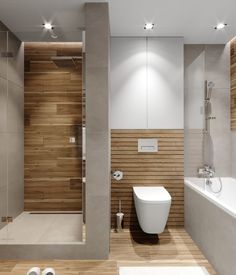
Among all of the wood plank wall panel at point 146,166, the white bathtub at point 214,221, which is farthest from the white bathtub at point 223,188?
the wood plank wall panel at point 146,166

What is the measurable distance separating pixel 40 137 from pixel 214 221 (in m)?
2.09

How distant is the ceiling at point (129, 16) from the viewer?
2408mm

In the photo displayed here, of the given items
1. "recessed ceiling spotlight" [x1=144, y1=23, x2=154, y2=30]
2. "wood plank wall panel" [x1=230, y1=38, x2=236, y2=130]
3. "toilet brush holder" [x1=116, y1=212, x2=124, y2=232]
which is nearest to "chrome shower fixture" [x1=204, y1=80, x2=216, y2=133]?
"wood plank wall panel" [x1=230, y1=38, x2=236, y2=130]

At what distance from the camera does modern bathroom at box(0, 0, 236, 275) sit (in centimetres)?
242

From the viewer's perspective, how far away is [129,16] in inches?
105

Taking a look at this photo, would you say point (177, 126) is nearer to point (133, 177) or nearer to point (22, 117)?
point (133, 177)

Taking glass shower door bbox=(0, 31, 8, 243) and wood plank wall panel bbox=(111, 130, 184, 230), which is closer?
glass shower door bbox=(0, 31, 8, 243)

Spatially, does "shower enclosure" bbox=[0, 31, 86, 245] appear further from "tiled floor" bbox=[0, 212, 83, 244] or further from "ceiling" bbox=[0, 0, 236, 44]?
"ceiling" bbox=[0, 0, 236, 44]

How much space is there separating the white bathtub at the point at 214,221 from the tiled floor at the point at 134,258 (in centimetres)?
13

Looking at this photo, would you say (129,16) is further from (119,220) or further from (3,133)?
(119,220)

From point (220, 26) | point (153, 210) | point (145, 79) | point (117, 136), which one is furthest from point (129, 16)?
point (153, 210)

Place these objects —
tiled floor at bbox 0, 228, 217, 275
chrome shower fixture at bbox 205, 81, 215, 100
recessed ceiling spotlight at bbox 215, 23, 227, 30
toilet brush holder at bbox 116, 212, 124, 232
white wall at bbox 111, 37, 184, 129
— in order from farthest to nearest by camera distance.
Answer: chrome shower fixture at bbox 205, 81, 215, 100
white wall at bbox 111, 37, 184, 129
toilet brush holder at bbox 116, 212, 124, 232
recessed ceiling spotlight at bbox 215, 23, 227, 30
tiled floor at bbox 0, 228, 217, 275

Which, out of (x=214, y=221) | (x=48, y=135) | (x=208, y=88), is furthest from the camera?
(x=208, y=88)

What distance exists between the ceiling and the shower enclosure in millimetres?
191
